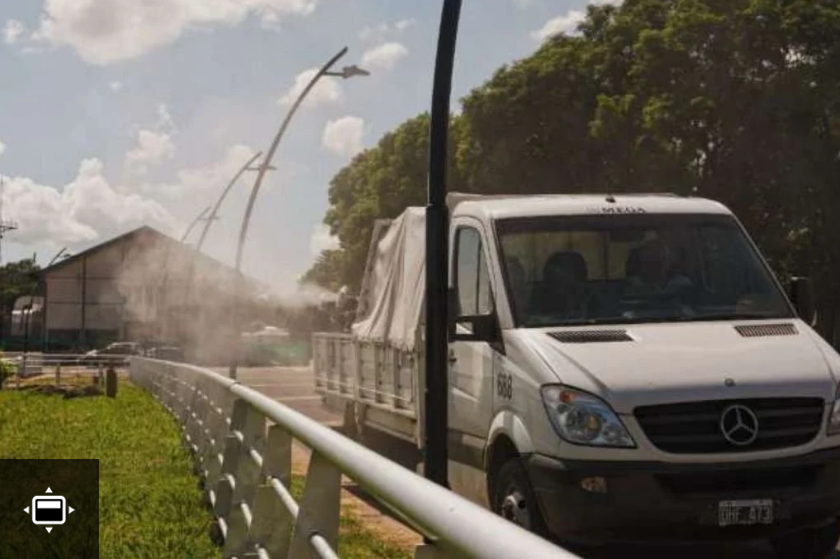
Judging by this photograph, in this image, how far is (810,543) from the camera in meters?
7.79

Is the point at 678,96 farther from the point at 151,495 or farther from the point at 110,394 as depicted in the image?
the point at 151,495

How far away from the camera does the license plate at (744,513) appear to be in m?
6.86

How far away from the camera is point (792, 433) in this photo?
7.12 m

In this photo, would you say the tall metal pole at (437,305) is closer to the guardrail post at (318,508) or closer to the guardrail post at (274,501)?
the guardrail post at (274,501)

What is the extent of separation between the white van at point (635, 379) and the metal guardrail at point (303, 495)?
63.7 inches

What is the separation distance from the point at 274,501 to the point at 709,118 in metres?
32.4

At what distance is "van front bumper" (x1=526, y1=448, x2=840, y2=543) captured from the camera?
684cm

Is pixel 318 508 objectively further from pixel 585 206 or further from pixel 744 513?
pixel 585 206

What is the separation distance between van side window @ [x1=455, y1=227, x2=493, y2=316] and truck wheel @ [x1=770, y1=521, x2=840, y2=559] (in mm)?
2472

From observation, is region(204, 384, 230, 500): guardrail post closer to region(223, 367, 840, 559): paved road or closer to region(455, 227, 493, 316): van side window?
region(455, 227, 493, 316): van side window

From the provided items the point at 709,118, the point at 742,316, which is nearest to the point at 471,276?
the point at 742,316

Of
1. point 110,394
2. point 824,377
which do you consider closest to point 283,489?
point 824,377

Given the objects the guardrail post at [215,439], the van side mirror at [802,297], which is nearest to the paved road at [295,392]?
the guardrail post at [215,439]

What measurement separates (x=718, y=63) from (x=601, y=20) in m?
8.11
